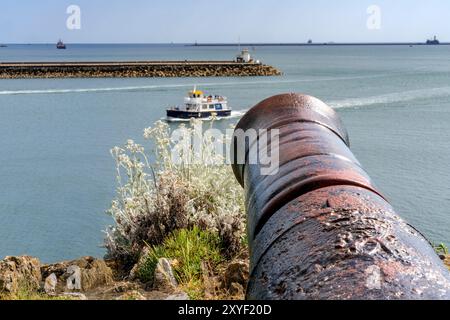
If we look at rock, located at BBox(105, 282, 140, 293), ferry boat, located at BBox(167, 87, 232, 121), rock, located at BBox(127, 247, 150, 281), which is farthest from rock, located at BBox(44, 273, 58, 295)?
ferry boat, located at BBox(167, 87, 232, 121)

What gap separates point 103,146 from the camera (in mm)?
25594

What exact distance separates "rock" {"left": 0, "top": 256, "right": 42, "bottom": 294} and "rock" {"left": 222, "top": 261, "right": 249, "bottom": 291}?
1.65m

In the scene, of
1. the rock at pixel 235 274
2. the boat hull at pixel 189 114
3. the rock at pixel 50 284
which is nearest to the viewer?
the rock at pixel 235 274

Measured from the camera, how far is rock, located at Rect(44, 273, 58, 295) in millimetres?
5566

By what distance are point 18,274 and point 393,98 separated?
41.3 meters

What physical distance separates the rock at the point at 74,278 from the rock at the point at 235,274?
1.44m

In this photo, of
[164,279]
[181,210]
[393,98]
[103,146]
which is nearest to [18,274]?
[164,279]

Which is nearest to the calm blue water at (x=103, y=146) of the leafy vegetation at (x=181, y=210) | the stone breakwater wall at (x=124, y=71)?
the leafy vegetation at (x=181, y=210)

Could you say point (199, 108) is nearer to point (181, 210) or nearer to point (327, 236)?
point (181, 210)

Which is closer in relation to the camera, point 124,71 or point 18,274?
point 18,274

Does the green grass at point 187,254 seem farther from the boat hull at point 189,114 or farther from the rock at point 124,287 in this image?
the boat hull at point 189,114

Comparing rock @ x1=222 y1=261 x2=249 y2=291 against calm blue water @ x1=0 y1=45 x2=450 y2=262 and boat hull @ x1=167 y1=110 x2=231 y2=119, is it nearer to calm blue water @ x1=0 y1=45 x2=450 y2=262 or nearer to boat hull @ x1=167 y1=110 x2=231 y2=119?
calm blue water @ x1=0 y1=45 x2=450 y2=262

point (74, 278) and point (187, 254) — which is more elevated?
point (187, 254)

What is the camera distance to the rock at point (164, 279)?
5.23 m
